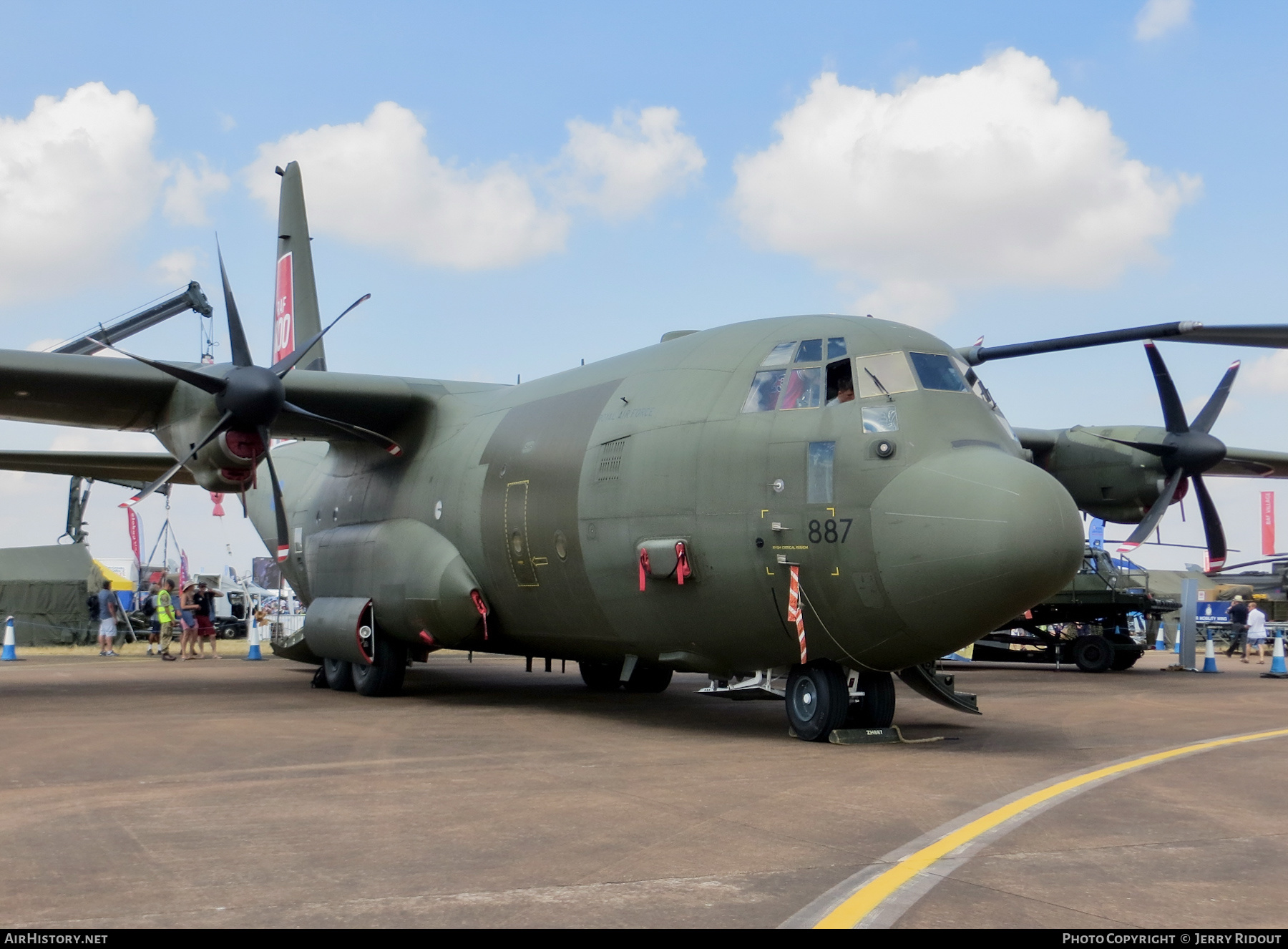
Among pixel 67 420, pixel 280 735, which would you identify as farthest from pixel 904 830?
pixel 67 420

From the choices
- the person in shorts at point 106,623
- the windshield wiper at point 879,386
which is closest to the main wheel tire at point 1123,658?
the windshield wiper at point 879,386

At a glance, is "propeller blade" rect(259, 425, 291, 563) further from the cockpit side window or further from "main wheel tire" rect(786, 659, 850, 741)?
"main wheel tire" rect(786, 659, 850, 741)

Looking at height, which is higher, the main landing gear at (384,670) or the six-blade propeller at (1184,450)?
the six-blade propeller at (1184,450)

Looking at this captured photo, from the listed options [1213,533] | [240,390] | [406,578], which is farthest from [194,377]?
[1213,533]

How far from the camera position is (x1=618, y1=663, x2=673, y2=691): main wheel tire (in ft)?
52.0

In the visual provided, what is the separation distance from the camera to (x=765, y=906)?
4.57m

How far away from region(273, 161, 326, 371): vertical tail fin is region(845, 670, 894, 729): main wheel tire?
12329 millimetres

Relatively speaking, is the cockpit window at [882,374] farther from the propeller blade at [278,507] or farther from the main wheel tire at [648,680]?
the propeller blade at [278,507]

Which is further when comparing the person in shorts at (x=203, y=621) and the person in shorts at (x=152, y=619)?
the person in shorts at (x=152, y=619)

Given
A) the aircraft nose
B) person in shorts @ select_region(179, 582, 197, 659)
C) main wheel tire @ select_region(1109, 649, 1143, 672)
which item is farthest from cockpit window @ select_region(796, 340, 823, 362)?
person in shorts @ select_region(179, 582, 197, 659)

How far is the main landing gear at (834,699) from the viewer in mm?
10227

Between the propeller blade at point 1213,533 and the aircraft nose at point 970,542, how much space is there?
1206 centimetres

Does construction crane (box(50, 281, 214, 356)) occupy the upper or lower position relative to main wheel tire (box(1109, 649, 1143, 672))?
upper

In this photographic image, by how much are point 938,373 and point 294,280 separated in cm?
1319
